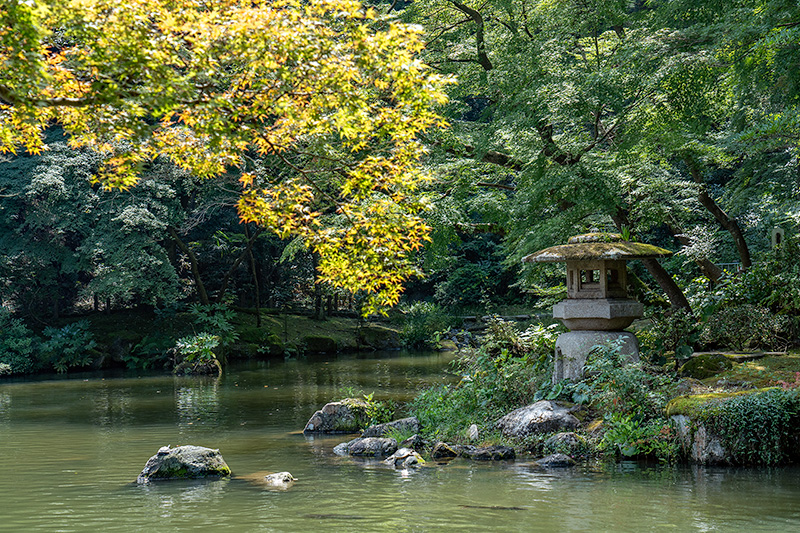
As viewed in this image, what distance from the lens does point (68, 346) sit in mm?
24875

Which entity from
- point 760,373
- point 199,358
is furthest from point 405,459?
point 199,358

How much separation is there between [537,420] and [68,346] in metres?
20.1

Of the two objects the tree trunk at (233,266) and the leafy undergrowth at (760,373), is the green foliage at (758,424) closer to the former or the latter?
the leafy undergrowth at (760,373)

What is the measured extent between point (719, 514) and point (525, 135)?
28.0ft

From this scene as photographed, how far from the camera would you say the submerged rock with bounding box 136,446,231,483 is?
8352 mm

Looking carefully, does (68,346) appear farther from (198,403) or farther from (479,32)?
(479,32)

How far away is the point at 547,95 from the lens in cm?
1273

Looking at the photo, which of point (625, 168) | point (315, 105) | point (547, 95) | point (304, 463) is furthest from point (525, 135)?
point (315, 105)

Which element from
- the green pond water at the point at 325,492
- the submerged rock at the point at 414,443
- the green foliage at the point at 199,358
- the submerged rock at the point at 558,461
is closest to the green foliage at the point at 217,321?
the green foliage at the point at 199,358

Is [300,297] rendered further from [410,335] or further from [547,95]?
[547,95]

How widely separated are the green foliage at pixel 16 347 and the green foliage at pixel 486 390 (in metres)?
17.0

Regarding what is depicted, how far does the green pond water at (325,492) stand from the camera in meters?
6.16

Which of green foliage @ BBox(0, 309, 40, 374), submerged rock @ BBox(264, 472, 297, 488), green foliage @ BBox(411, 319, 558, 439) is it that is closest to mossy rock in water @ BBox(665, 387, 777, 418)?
green foliage @ BBox(411, 319, 558, 439)

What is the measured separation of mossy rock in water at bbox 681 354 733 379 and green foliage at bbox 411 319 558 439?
82.0 inches
